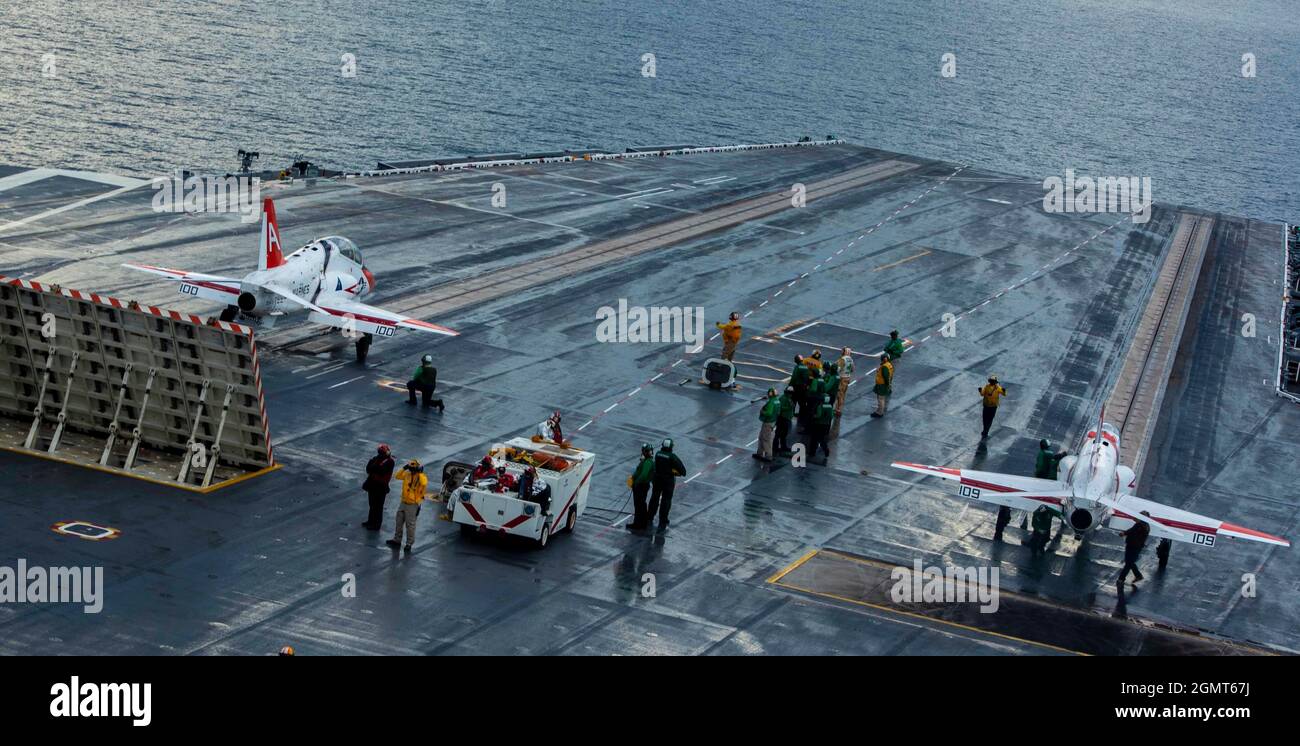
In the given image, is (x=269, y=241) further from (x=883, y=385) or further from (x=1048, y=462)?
(x=1048, y=462)

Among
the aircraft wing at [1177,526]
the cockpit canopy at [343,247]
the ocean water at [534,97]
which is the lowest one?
the aircraft wing at [1177,526]

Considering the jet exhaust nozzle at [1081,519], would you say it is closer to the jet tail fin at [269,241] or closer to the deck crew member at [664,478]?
the deck crew member at [664,478]

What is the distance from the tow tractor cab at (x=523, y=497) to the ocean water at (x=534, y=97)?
175 feet

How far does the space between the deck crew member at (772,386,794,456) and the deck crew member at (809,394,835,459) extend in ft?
2.11

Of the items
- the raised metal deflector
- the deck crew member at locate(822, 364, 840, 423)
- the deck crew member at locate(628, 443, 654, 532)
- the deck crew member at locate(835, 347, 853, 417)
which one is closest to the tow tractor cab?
the deck crew member at locate(628, 443, 654, 532)

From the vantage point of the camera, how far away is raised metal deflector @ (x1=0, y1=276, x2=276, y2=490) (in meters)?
30.3

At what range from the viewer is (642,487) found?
3070 centimetres

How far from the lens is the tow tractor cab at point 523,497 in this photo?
2880cm

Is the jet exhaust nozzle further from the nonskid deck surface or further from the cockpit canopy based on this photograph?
the cockpit canopy

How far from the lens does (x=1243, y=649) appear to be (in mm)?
28625

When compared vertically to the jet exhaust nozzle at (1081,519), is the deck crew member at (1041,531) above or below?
below

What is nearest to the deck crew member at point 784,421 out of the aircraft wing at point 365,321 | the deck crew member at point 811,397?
the deck crew member at point 811,397
